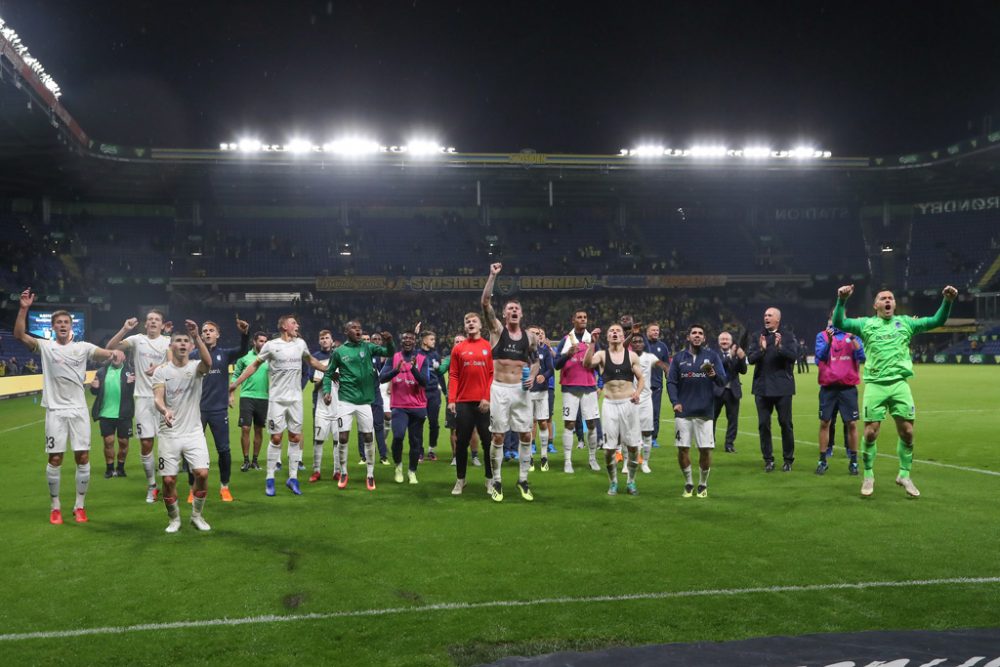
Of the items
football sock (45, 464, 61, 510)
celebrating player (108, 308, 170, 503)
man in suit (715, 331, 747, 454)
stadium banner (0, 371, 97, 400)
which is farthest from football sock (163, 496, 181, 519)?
stadium banner (0, 371, 97, 400)

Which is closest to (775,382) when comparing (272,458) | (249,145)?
(272,458)

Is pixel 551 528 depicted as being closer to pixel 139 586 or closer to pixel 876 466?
pixel 139 586

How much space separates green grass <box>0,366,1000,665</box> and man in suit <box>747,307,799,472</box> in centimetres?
58

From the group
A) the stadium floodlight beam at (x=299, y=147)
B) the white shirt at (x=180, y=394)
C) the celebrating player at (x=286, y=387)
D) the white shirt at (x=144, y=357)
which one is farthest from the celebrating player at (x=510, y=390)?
the stadium floodlight beam at (x=299, y=147)

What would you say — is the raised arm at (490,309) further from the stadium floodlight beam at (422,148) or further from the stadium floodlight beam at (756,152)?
the stadium floodlight beam at (756,152)

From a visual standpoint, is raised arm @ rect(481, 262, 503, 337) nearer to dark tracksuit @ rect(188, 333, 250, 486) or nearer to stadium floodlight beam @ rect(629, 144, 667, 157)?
dark tracksuit @ rect(188, 333, 250, 486)

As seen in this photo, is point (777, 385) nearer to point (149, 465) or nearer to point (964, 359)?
point (149, 465)

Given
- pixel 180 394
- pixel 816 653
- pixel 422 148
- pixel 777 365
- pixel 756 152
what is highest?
pixel 756 152

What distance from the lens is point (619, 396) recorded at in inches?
413

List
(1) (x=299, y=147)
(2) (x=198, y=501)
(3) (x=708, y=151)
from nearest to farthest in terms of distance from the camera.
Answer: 1. (2) (x=198, y=501)
2. (1) (x=299, y=147)
3. (3) (x=708, y=151)

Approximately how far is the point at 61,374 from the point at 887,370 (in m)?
9.83

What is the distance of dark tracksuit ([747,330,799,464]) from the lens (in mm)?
12438

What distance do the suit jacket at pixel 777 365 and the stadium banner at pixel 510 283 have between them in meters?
45.0

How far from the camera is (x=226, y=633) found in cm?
555
